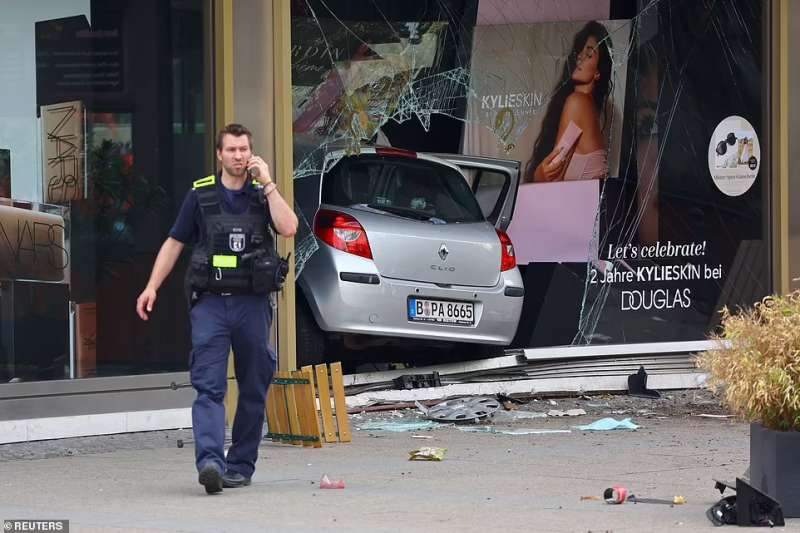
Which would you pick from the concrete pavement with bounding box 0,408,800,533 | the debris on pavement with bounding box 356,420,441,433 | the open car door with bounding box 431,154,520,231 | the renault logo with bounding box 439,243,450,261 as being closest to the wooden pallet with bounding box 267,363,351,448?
the concrete pavement with bounding box 0,408,800,533

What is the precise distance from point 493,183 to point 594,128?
0.99 m

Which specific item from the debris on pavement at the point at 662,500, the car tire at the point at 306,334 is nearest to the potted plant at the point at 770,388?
the debris on pavement at the point at 662,500

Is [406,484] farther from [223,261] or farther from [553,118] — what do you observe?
[553,118]

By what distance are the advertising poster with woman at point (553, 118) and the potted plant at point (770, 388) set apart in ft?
18.2

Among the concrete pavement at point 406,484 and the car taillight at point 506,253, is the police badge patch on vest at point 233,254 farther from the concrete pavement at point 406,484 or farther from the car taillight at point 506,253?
the car taillight at point 506,253

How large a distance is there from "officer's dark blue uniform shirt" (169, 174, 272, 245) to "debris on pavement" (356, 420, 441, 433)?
3.31 metres

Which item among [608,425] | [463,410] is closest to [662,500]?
[608,425]

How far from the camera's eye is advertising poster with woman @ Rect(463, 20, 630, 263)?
12.6 meters

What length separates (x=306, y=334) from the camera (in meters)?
11.6

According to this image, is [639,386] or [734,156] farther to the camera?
[734,156]

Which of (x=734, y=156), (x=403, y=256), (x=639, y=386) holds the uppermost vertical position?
(x=734, y=156)

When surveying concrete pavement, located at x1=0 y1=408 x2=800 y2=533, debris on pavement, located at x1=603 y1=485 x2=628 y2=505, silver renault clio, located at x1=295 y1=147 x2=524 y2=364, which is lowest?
concrete pavement, located at x1=0 y1=408 x2=800 y2=533

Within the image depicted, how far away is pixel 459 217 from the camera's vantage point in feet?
40.1

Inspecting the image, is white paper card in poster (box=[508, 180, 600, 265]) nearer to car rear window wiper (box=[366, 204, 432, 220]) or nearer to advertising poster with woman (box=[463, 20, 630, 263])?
advertising poster with woman (box=[463, 20, 630, 263])
